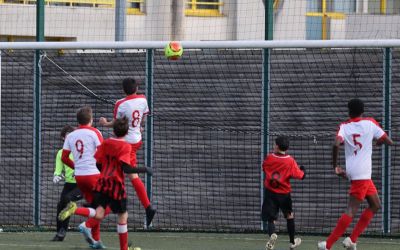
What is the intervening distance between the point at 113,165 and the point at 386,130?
463 centimetres

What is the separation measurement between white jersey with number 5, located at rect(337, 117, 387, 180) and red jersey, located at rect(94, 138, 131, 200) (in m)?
2.42

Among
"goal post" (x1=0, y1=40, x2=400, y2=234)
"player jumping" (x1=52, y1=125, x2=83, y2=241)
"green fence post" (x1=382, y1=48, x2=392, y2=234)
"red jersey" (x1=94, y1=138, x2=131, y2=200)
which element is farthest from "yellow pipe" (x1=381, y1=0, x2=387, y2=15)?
"red jersey" (x1=94, y1=138, x2=131, y2=200)

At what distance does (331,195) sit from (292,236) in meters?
2.46

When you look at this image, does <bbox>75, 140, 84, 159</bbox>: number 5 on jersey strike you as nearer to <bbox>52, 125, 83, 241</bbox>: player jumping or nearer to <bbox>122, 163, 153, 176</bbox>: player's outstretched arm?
<bbox>122, 163, 153, 176</bbox>: player's outstretched arm

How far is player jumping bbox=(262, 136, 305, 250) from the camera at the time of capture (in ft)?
44.7

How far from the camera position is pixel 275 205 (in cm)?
1378

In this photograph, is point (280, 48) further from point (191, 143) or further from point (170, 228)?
point (170, 228)

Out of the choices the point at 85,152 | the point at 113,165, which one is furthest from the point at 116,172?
the point at 85,152

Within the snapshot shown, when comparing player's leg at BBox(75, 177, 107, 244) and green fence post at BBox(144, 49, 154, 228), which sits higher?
green fence post at BBox(144, 49, 154, 228)

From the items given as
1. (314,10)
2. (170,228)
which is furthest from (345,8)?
(170,228)

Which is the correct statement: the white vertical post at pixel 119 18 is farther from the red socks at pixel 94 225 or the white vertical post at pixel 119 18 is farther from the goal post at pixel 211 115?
the red socks at pixel 94 225

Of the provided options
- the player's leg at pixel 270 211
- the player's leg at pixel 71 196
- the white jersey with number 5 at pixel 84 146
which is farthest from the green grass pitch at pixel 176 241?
A: the white jersey with number 5 at pixel 84 146

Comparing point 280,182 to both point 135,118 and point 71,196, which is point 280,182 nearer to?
point 135,118

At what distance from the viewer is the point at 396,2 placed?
1720cm
